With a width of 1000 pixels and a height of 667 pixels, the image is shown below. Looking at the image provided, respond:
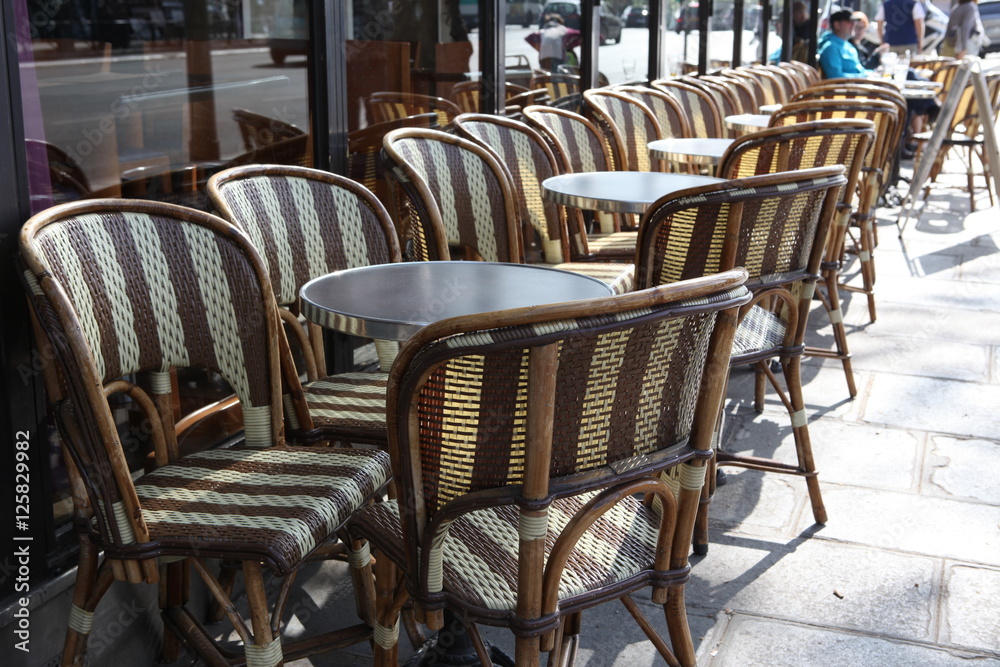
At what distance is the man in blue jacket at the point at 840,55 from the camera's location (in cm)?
939

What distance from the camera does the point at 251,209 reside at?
2.61 meters

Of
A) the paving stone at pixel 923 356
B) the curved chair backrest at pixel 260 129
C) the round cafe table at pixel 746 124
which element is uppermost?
the curved chair backrest at pixel 260 129

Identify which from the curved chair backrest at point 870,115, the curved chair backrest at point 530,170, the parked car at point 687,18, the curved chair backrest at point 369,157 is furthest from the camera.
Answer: the parked car at point 687,18

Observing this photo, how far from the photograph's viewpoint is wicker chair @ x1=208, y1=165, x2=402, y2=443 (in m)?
2.51

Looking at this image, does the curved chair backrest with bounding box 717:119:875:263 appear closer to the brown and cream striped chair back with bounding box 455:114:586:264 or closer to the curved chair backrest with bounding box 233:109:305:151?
the brown and cream striped chair back with bounding box 455:114:586:264

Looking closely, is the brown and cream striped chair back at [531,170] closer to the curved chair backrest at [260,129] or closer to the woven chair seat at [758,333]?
the curved chair backrest at [260,129]

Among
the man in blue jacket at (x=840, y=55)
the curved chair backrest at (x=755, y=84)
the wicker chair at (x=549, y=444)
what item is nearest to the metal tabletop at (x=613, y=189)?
the wicker chair at (x=549, y=444)

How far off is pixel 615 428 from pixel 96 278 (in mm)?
1106

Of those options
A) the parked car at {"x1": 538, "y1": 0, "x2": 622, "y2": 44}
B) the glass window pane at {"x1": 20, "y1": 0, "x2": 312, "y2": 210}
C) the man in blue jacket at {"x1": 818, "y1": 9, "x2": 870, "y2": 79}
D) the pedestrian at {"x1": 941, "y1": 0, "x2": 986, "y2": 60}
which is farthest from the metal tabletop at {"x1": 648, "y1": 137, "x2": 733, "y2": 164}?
the pedestrian at {"x1": 941, "y1": 0, "x2": 986, "y2": 60}

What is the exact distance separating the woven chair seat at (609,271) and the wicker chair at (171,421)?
157 centimetres

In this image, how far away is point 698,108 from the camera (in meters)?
6.84

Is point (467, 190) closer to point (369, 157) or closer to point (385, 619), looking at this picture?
point (369, 157)

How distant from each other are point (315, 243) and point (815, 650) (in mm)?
1626

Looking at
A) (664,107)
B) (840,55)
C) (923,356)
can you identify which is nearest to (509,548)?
(923,356)
